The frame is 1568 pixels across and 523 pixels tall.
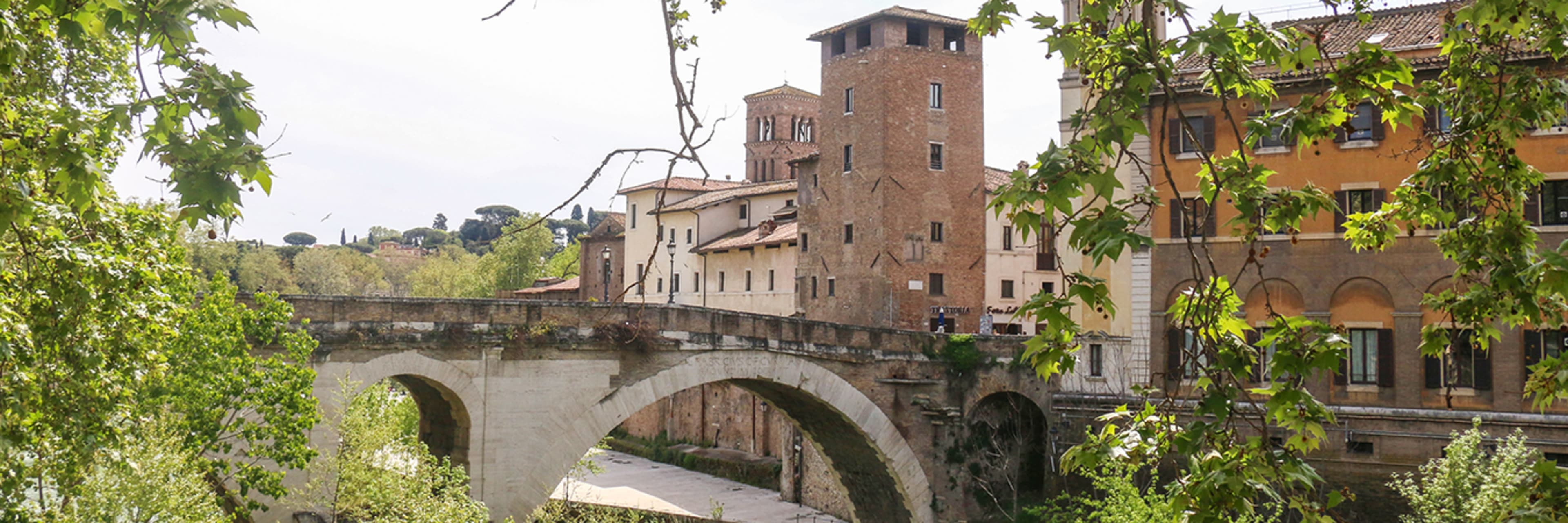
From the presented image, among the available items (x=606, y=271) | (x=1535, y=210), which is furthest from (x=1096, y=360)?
(x=606, y=271)

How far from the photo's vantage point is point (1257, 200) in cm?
369

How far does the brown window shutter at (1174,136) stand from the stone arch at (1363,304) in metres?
3.49

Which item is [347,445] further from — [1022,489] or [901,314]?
[901,314]

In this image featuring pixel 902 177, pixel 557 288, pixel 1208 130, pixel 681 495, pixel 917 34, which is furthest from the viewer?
pixel 557 288

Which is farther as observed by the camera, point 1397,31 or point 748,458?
point 748,458

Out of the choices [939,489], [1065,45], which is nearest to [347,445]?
[939,489]

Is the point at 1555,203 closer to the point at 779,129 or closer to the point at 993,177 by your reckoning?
the point at 993,177

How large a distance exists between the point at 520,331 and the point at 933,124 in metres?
15.6

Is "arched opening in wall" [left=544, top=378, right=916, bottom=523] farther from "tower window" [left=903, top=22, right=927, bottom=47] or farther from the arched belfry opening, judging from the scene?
"tower window" [left=903, top=22, right=927, bottom=47]

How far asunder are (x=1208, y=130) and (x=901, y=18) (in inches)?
495

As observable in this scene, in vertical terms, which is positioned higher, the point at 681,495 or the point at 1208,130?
the point at 1208,130

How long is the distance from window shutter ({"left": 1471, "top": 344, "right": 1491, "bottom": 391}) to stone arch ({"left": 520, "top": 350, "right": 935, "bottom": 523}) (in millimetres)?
10133

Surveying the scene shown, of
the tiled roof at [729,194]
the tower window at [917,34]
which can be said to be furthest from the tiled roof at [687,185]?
the tower window at [917,34]

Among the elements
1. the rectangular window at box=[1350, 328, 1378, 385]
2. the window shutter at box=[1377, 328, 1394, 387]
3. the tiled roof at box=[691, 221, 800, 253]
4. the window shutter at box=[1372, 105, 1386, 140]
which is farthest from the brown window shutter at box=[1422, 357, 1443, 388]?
the tiled roof at box=[691, 221, 800, 253]
